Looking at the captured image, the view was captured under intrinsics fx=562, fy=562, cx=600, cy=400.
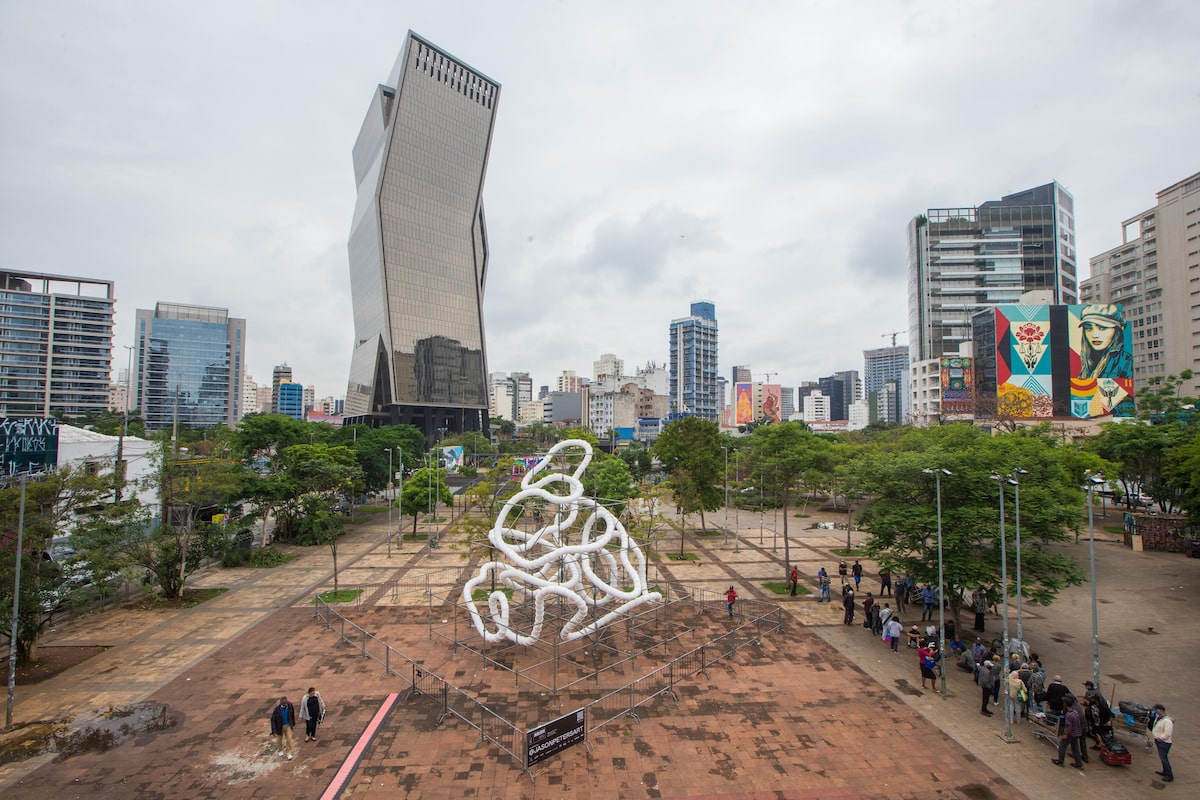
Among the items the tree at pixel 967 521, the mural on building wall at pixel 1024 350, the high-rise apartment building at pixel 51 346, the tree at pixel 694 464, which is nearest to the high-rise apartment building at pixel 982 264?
the mural on building wall at pixel 1024 350

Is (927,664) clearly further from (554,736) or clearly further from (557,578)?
(557,578)

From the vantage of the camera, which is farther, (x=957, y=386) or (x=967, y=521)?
(x=957, y=386)

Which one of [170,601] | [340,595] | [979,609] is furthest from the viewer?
[340,595]

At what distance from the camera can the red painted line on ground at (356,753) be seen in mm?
11656

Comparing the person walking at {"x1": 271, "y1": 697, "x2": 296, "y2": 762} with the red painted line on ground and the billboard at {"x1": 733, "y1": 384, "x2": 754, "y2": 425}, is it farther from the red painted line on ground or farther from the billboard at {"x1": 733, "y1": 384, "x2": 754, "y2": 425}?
the billboard at {"x1": 733, "y1": 384, "x2": 754, "y2": 425}

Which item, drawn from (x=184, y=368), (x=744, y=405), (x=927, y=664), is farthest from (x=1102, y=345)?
(x=184, y=368)

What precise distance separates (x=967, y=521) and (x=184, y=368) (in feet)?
575

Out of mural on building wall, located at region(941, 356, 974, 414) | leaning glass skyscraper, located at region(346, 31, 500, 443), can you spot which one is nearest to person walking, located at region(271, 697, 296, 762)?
mural on building wall, located at region(941, 356, 974, 414)

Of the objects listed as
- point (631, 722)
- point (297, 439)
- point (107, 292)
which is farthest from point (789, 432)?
point (107, 292)

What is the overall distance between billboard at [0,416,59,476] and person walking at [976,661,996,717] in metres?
37.1

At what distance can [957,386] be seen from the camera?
3226 inches

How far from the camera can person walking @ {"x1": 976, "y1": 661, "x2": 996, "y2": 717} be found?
1492 centimetres

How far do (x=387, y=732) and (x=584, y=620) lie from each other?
704 cm

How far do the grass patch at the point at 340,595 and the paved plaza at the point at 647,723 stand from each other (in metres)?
1.03
